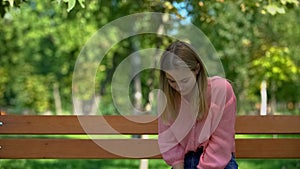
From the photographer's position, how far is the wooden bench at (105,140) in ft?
14.8

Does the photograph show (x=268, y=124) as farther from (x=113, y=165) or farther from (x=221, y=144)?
(x=113, y=165)

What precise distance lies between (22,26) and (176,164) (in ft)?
80.3

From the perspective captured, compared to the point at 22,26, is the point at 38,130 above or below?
below

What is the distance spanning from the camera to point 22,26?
1057 inches

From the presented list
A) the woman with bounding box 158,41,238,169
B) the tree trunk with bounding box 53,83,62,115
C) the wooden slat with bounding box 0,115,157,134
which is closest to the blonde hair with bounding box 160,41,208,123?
the woman with bounding box 158,41,238,169

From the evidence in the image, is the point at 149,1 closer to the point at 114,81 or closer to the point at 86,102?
the point at 114,81

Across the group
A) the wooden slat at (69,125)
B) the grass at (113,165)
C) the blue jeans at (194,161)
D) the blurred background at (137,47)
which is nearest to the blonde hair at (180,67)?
the blue jeans at (194,161)

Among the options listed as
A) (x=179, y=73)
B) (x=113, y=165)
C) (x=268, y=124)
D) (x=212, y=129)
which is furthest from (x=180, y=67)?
(x=113, y=165)

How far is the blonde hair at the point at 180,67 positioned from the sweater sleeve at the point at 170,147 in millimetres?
119

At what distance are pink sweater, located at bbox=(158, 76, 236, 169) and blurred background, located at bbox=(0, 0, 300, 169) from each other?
5.03 feet

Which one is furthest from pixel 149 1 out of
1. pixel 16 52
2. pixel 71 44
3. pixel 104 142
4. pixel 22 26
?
pixel 16 52

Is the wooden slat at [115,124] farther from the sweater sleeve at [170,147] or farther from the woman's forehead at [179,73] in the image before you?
the woman's forehead at [179,73]

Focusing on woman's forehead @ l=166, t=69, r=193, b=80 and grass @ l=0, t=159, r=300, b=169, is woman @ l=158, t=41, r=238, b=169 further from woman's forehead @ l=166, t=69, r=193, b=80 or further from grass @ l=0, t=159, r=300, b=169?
grass @ l=0, t=159, r=300, b=169

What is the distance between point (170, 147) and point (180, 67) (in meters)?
0.49
